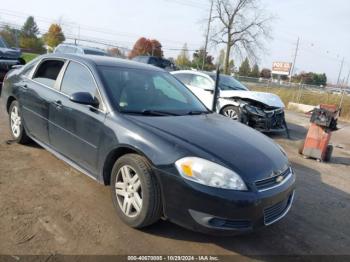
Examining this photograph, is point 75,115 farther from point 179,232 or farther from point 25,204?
point 179,232

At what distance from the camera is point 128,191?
338 centimetres

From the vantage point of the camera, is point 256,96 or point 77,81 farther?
point 256,96

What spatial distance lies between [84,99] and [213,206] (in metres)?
1.80

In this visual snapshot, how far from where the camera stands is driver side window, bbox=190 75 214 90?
9828 millimetres

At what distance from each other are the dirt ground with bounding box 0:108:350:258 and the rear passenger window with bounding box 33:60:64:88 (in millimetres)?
1112

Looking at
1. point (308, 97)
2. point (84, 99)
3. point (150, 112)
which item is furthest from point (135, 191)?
point (308, 97)

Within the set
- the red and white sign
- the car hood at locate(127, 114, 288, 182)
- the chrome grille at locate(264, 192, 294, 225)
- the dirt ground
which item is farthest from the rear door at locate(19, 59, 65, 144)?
the red and white sign

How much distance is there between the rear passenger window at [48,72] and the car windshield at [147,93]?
88 cm

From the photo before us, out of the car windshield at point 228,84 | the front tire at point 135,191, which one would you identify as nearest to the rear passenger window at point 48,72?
the front tire at point 135,191

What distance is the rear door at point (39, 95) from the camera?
180 inches

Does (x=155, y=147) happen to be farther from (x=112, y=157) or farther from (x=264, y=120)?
(x=264, y=120)

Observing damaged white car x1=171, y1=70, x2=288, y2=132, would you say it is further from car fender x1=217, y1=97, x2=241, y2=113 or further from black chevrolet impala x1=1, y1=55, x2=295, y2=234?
black chevrolet impala x1=1, y1=55, x2=295, y2=234

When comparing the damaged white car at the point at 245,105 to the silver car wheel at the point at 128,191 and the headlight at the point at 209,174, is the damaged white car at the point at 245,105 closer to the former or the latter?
the silver car wheel at the point at 128,191

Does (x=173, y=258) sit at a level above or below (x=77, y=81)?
below
